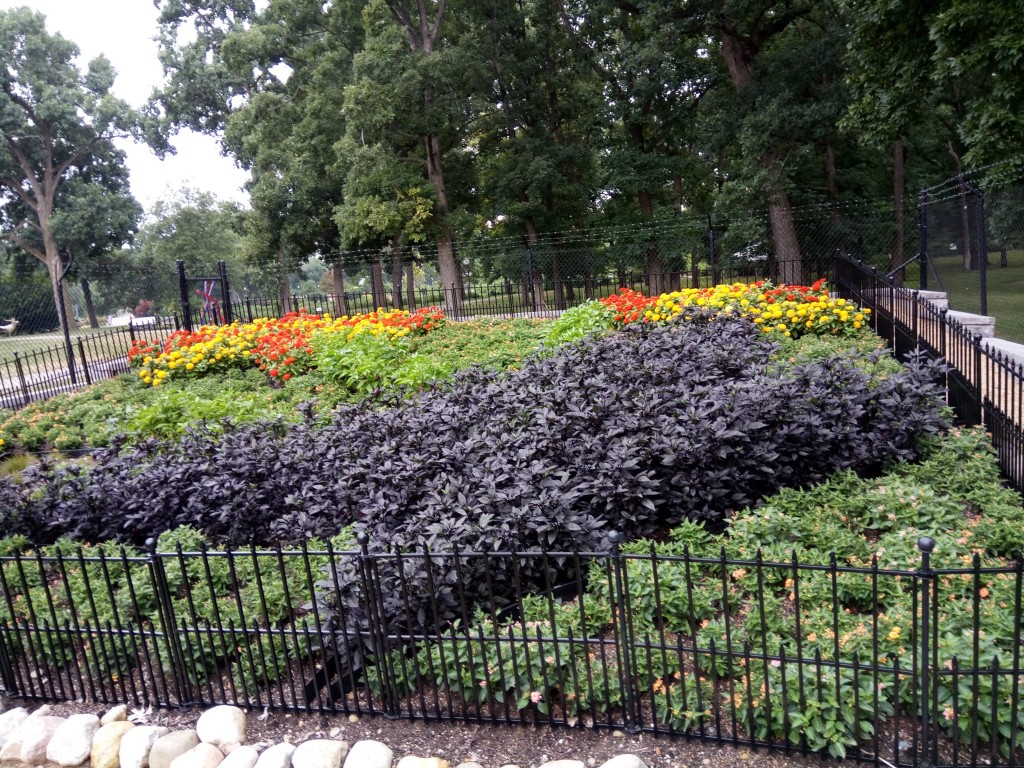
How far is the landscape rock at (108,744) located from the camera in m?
3.41

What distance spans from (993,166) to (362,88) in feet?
43.3

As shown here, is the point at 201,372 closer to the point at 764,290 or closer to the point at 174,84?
the point at 764,290

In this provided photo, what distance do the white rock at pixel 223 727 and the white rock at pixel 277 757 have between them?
21 cm

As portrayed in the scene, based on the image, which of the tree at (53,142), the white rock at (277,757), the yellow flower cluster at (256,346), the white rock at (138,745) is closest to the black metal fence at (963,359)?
the white rock at (277,757)

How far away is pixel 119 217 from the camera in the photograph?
31.2 metres

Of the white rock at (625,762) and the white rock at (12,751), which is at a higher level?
the white rock at (625,762)

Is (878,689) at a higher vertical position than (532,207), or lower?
lower

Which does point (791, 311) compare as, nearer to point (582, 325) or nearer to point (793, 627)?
point (582, 325)

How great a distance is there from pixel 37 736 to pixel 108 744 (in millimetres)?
439

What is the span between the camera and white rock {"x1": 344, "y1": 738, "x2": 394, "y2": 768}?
3062 mm

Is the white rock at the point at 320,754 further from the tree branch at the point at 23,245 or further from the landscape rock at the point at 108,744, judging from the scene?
the tree branch at the point at 23,245

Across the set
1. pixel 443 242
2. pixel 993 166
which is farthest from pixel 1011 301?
pixel 443 242

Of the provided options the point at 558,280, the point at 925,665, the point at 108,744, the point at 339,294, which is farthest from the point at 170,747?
the point at 339,294

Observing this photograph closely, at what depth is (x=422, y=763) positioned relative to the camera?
9.87 feet
